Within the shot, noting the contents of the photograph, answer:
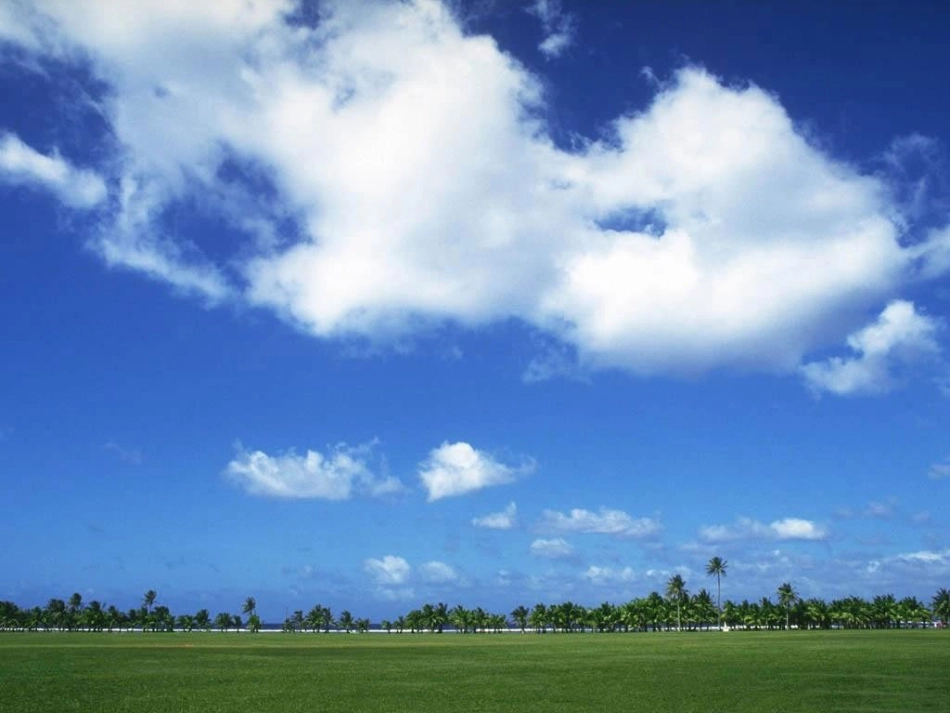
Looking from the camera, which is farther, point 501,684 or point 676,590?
point 676,590

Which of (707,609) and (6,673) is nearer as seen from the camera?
(6,673)

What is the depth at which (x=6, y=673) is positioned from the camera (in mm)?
47250

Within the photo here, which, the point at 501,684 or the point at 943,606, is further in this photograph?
the point at 943,606

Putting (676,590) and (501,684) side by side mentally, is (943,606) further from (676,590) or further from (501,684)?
(501,684)

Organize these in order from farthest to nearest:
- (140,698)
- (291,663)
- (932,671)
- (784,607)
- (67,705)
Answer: (784,607) → (291,663) → (932,671) → (140,698) → (67,705)

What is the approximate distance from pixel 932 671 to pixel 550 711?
943 inches

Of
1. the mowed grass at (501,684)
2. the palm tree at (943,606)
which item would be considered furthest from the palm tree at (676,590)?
the mowed grass at (501,684)

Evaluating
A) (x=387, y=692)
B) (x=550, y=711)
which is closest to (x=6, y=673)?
(x=387, y=692)

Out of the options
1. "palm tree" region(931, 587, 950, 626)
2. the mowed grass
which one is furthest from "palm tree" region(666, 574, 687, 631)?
the mowed grass

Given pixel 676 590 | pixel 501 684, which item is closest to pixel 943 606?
pixel 676 590

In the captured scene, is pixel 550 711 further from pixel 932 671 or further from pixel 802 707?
pixel 932 671

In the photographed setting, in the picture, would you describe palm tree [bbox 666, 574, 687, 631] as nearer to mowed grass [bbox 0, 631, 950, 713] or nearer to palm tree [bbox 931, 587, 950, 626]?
palm tree [bbox 931, 587, 950, 626]

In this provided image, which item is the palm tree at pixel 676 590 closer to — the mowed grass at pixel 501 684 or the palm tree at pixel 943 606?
the palm tree at pixel 943 606

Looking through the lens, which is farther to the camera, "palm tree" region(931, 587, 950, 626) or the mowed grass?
"palm tree" region(931, 587, 950, 626)
